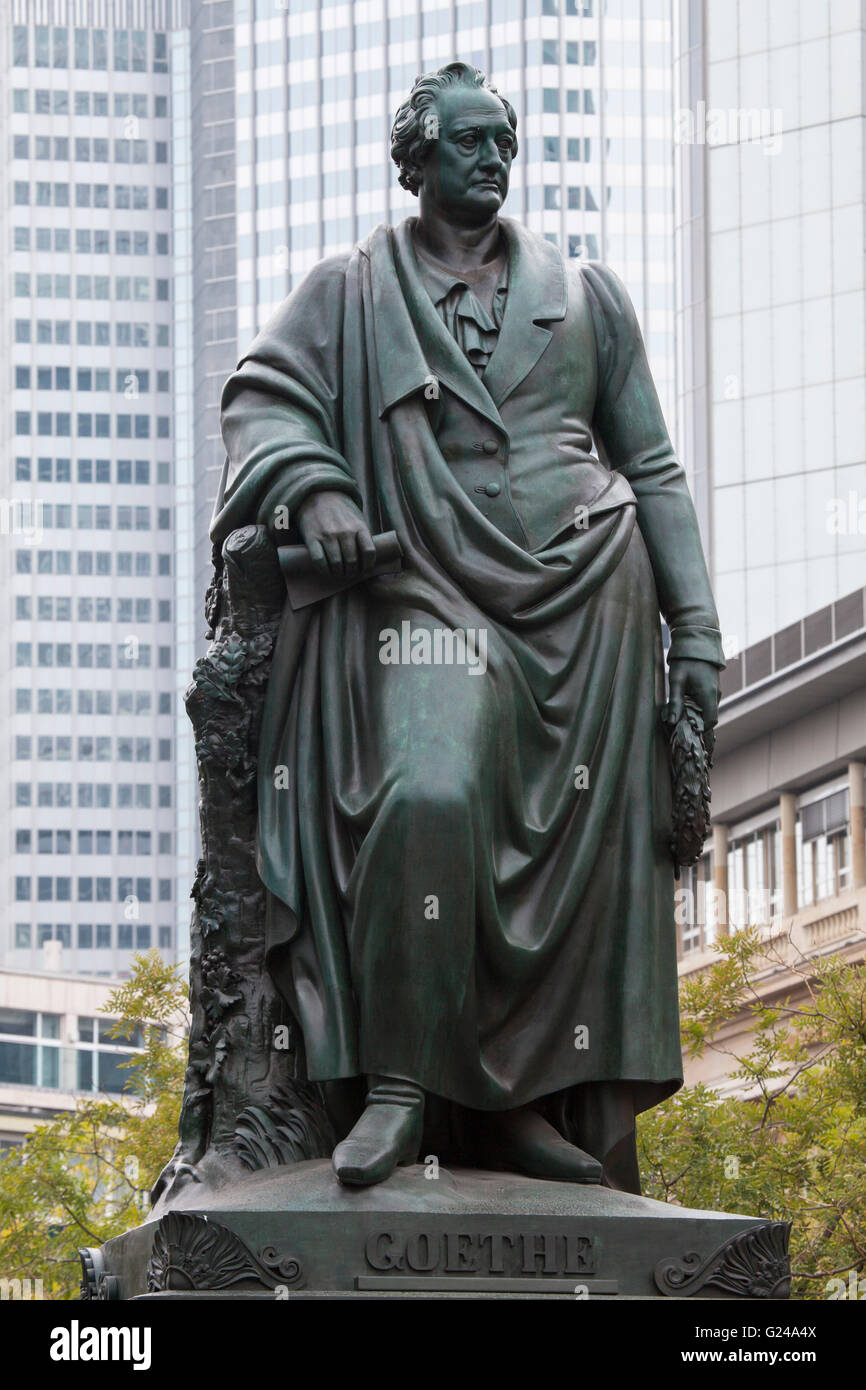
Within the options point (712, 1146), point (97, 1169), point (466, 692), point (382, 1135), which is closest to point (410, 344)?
point (466, 692)

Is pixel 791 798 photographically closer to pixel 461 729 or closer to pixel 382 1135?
pixel 461 729

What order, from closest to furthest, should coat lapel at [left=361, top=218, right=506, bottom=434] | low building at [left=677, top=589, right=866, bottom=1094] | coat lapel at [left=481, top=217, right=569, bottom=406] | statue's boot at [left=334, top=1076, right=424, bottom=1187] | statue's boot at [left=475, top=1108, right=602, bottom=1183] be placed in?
statue's boot at [left=334, top=1076, right=424, bottom=1187]
statue's boot at [left=475, top=1108, right=602, bottom=1183]
coat lapel at [left=361, top=218, right=506, bottom=434]
coat lapel at [left=481, top=217, right=569, bottom=406]
low building at [left=677, top=589, right=866, bottom=1094]

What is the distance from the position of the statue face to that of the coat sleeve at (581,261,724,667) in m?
0.56

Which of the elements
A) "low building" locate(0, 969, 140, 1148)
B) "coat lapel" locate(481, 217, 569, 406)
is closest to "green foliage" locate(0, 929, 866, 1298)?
"coat lapel" locate(481, 217, 569, 406)

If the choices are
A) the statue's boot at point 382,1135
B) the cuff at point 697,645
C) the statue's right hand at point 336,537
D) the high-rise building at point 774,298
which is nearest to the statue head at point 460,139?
the statue's right hand at point 336,537

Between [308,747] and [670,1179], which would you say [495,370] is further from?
[670,1179]

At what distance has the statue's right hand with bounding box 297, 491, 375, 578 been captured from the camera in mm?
10016

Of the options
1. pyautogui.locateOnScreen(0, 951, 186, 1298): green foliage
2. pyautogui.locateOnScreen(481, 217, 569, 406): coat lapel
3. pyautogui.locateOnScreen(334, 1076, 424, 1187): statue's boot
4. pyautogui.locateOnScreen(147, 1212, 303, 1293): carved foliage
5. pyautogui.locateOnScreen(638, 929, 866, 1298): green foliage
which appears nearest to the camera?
pyautogui.locateOnScreen(147, 1212, 303, 1293): carved foliage

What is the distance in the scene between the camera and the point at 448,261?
1090 centimetres

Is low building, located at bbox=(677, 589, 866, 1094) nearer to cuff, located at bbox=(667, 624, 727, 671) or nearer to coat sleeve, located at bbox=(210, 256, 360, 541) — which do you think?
cuff, located at bbox=(667, 624, 727, 671)

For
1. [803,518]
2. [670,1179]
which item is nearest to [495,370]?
[670,1179]

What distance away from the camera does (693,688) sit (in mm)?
10523
